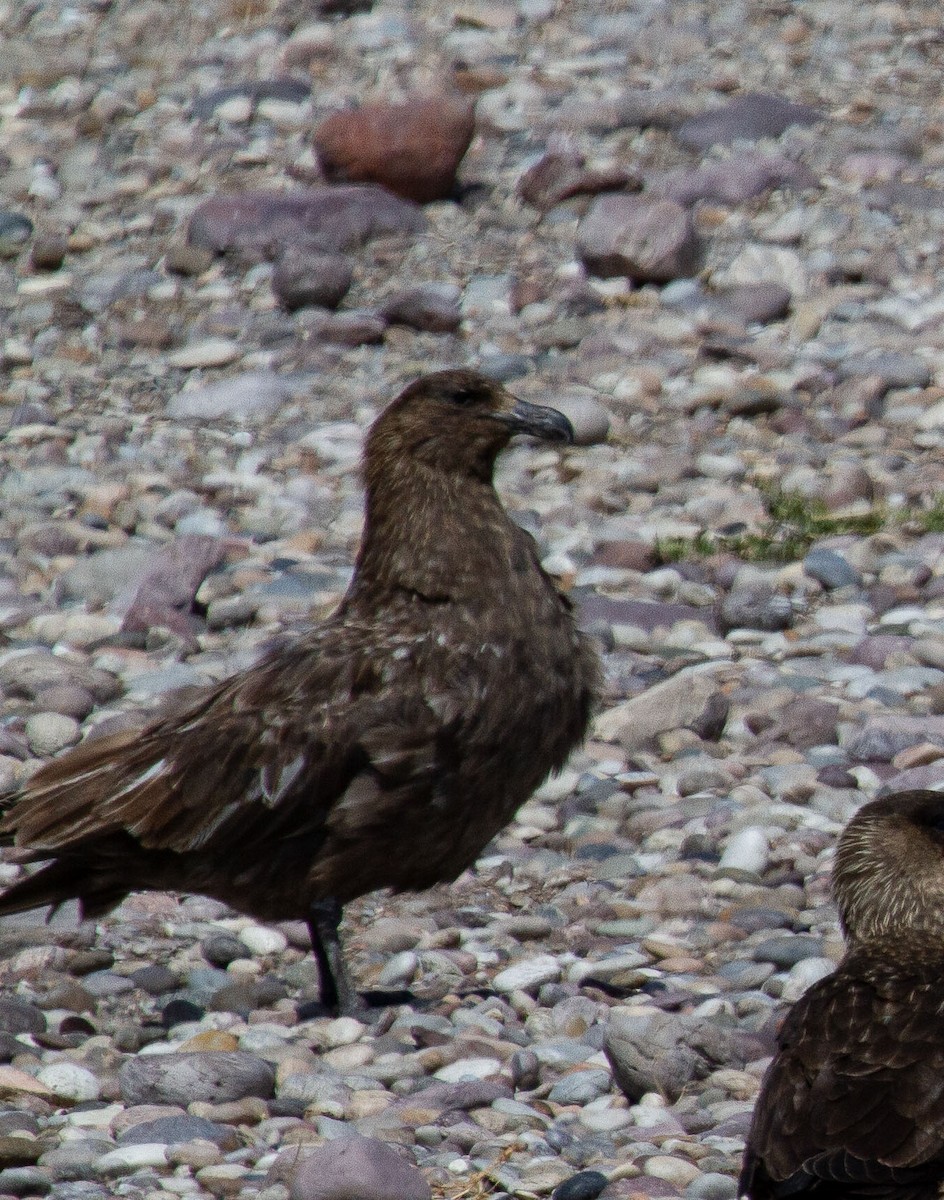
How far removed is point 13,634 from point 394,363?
9.28ft

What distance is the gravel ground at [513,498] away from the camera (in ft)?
17.7

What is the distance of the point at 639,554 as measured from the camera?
892cm

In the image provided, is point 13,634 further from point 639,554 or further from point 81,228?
point 81,228

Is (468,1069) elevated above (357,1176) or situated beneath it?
situated beneath

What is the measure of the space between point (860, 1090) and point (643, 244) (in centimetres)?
749

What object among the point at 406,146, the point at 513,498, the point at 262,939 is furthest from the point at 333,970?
the point at 406,146

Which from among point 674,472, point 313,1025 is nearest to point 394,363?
point 674,472

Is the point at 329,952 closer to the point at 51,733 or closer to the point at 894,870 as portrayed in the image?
the point at 894,870

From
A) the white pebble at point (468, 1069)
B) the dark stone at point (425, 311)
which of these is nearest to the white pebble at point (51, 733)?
the white pebble at point (468, 1069)

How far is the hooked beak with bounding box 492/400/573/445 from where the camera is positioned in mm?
6441

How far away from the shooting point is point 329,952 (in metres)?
5.94

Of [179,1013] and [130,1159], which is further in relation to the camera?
[179,1013]

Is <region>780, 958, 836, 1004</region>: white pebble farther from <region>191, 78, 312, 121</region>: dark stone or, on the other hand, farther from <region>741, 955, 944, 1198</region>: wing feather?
<region>191, 78, 312, 121</region>: dark stone

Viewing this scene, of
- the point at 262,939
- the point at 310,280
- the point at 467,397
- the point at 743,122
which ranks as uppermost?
the point at 467,397
